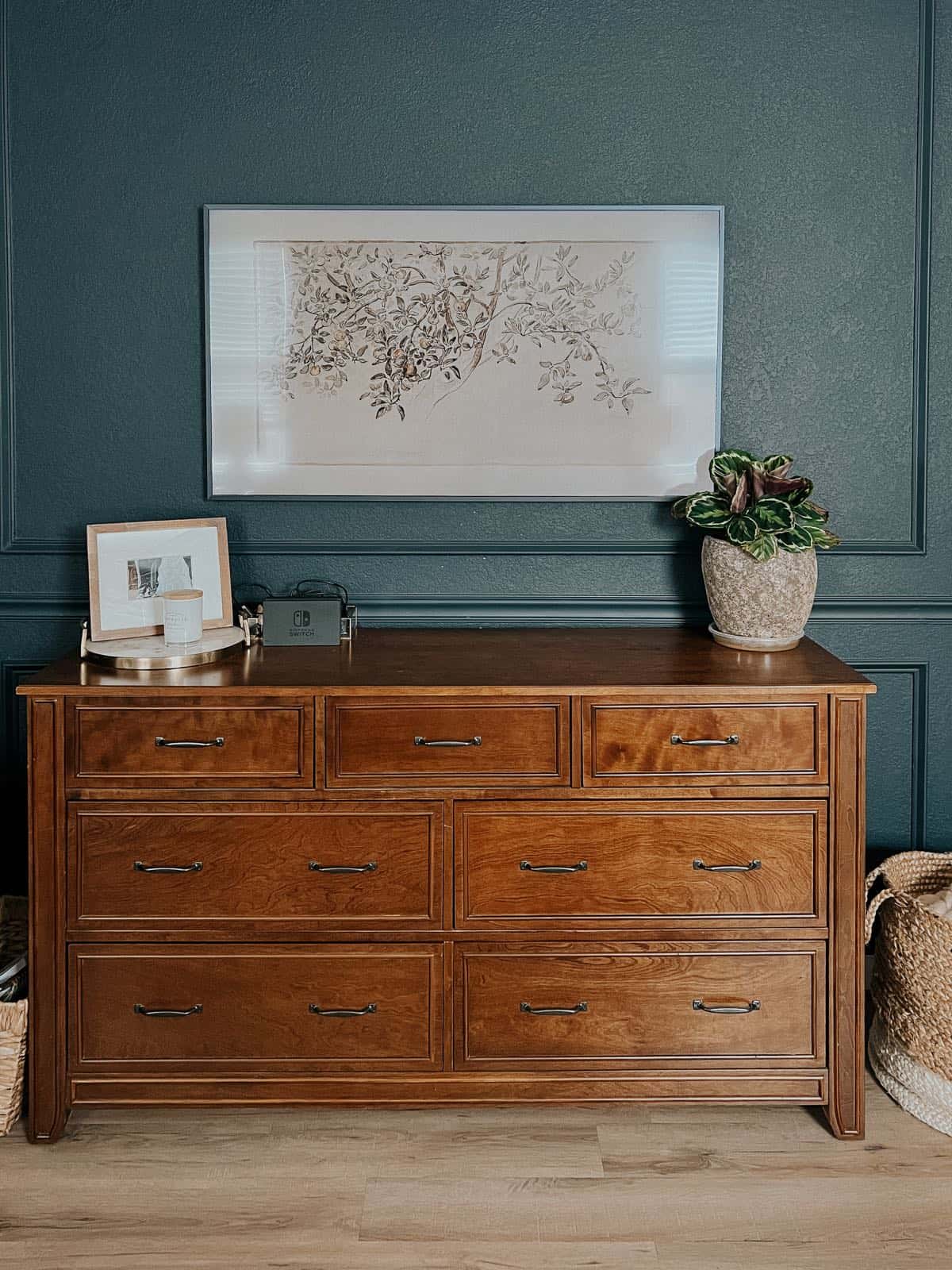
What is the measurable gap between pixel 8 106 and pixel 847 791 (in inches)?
91.0

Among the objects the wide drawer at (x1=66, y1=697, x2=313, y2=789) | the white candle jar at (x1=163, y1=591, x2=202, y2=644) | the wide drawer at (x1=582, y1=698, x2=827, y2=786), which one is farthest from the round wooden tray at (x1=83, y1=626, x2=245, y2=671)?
the wide drawer at (x1=582, y1=698, x2=827, y2=786)

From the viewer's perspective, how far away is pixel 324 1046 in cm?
213

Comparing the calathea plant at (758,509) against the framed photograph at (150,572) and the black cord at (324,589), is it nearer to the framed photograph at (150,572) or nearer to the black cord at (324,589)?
the black cord at (324,589)

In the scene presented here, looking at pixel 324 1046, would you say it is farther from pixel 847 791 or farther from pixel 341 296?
pixel 341 296

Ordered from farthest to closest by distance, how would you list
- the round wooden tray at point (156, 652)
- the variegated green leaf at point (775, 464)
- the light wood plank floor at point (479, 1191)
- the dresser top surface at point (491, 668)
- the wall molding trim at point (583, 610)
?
1. the wall molding trim at point (583, 610)
2. the variegated green leaf at point (775, 464)
3. the round wooden tray at point (156, 652)
4. the dresser top surface at point (491, 668)
5. the light wood plank floor at point (479, 1191)

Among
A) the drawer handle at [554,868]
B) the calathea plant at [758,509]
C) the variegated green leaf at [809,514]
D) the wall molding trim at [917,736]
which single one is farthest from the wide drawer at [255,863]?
the wall molding trim at [917,736]

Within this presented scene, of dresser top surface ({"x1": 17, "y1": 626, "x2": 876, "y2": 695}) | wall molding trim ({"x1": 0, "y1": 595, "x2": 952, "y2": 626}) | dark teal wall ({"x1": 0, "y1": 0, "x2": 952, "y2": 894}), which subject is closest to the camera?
dresser top surface ({"x1": 17, "y1": 626, "x2": 876, "y2": 695})

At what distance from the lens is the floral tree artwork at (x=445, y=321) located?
2.53 m

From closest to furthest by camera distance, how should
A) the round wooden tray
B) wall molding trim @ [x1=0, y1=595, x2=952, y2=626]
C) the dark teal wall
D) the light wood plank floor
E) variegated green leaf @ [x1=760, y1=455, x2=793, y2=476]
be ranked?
the light wood plank floor
the round wooden tray
variegated green leaf @ [x1=760, y1=455, x2=793, y2=476]
the dark teal wall
wall molding trim @ [x1=0, y1=595, x2=952, y2=626]

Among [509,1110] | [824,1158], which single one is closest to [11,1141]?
[509,1110]

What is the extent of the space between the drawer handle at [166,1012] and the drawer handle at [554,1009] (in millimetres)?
614

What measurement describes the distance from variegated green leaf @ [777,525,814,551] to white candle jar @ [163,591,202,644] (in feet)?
3.87

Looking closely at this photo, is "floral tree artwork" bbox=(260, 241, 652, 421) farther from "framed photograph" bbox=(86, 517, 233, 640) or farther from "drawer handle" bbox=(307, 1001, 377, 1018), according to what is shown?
"drawer handle" bbox=(307, 1001, 377, 1018)

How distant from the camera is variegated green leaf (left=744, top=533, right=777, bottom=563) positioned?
88.7 inches
